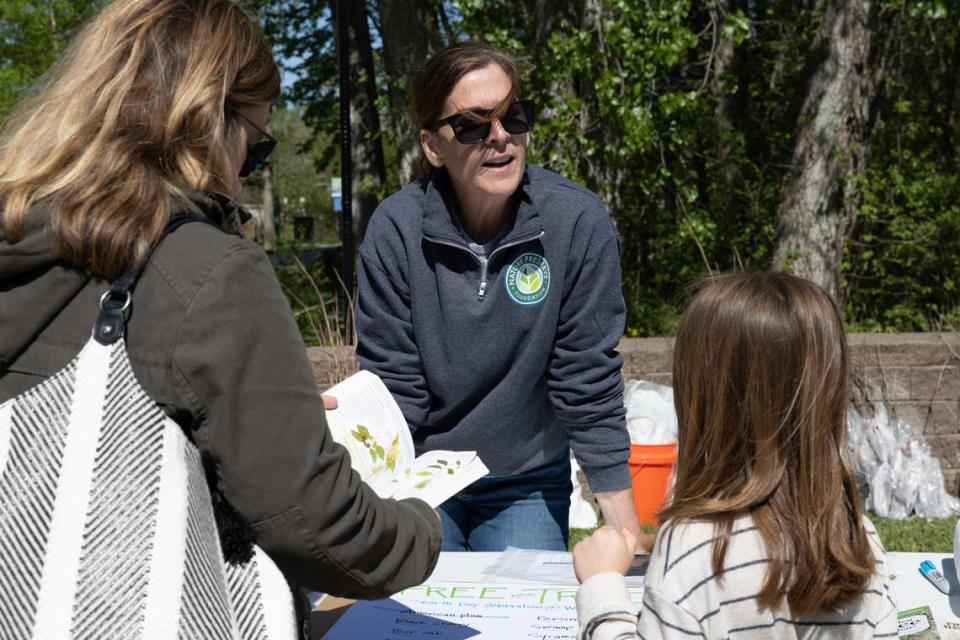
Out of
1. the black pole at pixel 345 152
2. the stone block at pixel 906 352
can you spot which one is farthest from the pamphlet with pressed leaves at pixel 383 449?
the black pole at pixel 345 152

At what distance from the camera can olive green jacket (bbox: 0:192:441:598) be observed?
1272mm

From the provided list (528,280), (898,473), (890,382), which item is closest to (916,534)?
(898,473)

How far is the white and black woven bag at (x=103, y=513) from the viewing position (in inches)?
47.7

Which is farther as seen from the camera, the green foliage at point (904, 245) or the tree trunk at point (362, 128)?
the tree trunk at point (362, 128)

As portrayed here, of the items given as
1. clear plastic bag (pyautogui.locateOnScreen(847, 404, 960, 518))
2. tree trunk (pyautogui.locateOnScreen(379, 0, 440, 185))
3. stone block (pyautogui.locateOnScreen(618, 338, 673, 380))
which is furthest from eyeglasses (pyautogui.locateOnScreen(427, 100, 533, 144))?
tree trunk (pyautogui.locateOnScreen(379, 0, 440, 185))

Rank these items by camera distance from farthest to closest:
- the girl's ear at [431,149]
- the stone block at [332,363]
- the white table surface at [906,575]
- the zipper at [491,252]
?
the stone block at [332,363], the girl's ear at [431,149], the zipper at [491,252], the white table surface at [906,575]

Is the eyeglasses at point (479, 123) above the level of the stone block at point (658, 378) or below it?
above

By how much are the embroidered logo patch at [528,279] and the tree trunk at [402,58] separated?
250 inches

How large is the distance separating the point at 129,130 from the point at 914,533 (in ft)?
15.2

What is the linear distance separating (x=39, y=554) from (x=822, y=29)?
24.4ft

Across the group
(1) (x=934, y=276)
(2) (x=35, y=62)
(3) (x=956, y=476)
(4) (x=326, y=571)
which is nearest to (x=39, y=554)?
(4) (x=326, y=571)

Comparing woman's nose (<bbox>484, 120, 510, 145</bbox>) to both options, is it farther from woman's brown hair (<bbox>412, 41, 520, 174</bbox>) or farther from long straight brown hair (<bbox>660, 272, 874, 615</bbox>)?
long straight brown hair (<bbox>660, 272, 874, 615</bbox>)

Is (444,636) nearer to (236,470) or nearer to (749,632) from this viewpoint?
(749,632)

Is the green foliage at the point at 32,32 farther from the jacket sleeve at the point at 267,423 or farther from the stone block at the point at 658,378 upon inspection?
the jacket sleeve at the point at 267,423
